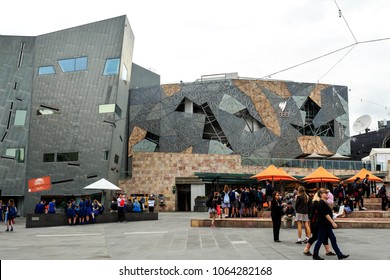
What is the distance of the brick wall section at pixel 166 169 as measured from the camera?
3766 centimetres

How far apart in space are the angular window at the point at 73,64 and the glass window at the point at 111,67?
1.85 m

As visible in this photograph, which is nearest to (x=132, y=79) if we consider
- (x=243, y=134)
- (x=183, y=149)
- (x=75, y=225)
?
(x=183, y=149)

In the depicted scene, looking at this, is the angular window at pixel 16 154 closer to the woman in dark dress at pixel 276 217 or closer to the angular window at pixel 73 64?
the angular window at pixel 73 64

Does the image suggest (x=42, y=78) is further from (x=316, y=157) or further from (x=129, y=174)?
(x=316, y=157)

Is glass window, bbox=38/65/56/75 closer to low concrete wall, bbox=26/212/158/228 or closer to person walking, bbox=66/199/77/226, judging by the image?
low concrete wall, bbox=26/212/158/228

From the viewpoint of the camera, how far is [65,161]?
34844 mm

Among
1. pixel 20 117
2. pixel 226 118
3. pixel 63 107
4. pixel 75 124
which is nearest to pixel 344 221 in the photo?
pixel 75 124

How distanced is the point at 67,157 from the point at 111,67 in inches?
317

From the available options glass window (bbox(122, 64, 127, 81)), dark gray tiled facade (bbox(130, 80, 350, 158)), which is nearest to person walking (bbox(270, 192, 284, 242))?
glass window (bbox(122, 64, 127, 81))

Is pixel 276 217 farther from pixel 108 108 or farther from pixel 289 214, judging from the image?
pixel 108 108

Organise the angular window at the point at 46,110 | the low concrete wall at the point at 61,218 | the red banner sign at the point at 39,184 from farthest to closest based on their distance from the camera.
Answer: the angular window at the point at 46,110 → the red banner sign at the point at 39,184 → the low concrete wall at the point at 61,218

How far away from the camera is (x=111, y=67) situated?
115 feet

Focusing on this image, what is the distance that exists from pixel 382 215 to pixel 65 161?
23996 mm

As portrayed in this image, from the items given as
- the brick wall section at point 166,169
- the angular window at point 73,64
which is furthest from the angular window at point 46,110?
the brick wall section at point 166,169
